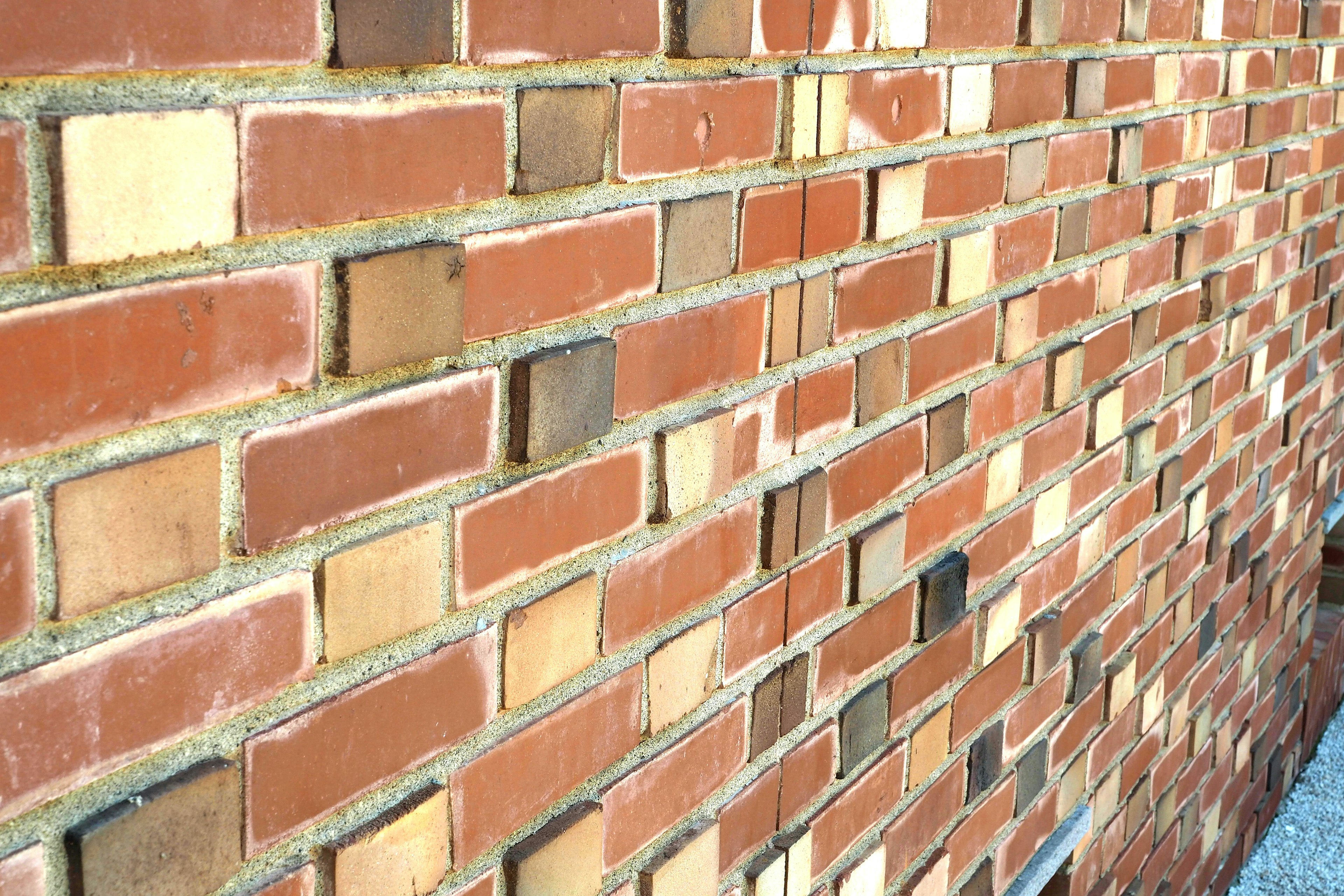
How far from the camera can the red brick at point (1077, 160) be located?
5.51ft

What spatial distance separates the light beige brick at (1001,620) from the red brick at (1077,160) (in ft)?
1.68

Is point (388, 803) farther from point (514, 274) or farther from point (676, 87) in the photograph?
point (676, 87)

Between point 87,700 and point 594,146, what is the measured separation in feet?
1.67

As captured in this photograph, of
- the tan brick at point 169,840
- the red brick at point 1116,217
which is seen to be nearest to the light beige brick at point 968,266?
the red brick at point 1116,217

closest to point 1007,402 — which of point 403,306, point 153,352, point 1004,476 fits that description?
point 1004,476

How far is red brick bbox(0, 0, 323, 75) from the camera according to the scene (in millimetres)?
607

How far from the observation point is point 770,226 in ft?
3.84

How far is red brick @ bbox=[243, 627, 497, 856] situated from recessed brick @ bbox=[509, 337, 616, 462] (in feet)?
0.45

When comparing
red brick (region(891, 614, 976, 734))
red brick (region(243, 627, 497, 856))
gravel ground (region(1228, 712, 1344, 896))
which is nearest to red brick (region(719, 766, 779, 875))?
red brick (region(891, 614, 976, 734))

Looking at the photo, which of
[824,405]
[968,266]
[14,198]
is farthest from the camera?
[968,266]

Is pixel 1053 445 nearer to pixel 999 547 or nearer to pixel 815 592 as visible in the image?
pixel 999 547

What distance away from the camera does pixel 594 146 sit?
96cm

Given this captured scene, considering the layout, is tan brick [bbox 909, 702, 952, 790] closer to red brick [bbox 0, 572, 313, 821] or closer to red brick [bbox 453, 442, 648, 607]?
red brick [bbox 453, 442, 648, 607]

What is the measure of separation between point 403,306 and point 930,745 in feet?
3.23
